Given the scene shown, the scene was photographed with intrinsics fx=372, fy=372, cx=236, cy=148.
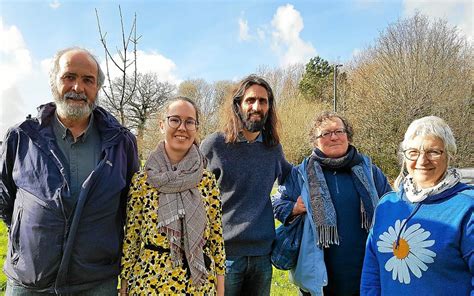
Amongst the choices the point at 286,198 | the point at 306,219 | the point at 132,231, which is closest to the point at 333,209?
the point at 306,219

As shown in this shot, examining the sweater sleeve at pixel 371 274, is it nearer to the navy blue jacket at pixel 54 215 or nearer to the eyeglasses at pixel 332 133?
the eyeglasses at pixel 332 133

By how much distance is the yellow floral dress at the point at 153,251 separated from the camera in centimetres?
237

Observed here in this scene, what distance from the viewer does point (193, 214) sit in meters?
2.50

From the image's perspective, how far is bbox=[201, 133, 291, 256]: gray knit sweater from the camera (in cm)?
306

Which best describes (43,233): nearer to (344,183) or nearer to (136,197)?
(136,197)

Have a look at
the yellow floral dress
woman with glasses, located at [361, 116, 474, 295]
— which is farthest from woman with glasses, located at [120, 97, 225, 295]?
woman with glasses, located at [361, 116, 474, 295]

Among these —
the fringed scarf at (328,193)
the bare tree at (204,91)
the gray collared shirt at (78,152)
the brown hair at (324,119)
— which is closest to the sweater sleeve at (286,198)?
the fringed scarf at (328,193)

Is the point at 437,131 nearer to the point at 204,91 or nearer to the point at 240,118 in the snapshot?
the point at 240,118

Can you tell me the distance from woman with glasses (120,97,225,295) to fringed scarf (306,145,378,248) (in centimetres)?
85

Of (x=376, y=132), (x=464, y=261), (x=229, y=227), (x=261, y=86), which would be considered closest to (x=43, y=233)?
(x=229, y=227)

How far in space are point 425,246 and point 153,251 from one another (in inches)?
65.0

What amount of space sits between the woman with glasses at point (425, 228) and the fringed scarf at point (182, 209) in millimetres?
1127

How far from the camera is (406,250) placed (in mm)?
2207

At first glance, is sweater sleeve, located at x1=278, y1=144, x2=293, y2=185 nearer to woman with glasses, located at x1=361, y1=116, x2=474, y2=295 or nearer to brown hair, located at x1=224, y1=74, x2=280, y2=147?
brown hair, located at x1=224, y1=74, x2=280, y2=147
